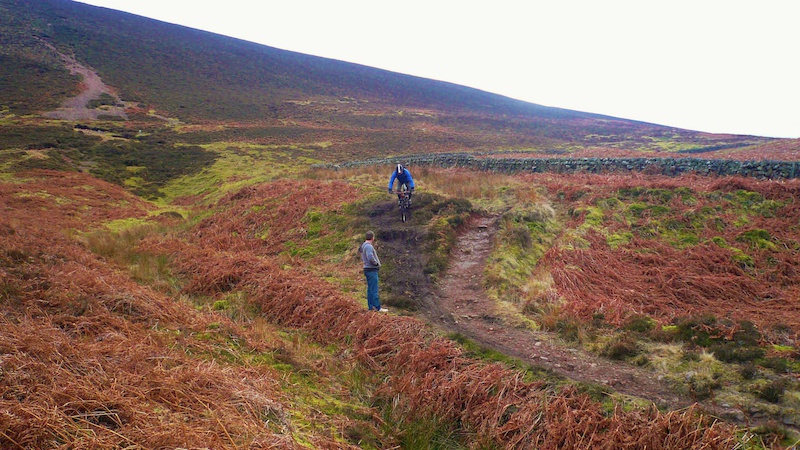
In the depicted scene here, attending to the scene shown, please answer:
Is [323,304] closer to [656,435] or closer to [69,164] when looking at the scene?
[656,435]

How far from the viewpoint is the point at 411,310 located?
30.5ft

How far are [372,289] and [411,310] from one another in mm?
961

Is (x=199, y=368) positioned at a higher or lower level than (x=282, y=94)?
lower

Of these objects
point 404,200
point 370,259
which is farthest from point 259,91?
point 370,259

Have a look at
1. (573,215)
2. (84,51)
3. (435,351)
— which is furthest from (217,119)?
(435,351)

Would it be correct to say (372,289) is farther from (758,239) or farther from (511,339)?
(758,239)

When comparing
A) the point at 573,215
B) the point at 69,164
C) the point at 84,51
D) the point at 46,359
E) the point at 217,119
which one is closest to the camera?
the point at 46,359

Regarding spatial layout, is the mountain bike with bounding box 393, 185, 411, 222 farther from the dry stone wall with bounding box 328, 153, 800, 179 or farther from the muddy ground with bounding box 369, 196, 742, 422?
the dry stone wall with bounding box 328, 153, 800, 179

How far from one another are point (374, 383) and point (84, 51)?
70.8 m

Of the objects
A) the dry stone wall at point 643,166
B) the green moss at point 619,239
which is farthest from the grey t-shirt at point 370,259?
the dry stone wall at point 643,166

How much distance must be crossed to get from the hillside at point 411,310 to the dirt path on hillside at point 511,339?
0.05 metres

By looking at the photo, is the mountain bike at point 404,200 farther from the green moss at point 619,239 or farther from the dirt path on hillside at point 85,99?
the dirt path on hillside at point 85,99

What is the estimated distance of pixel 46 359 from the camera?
476cm

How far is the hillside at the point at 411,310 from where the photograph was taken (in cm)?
489
